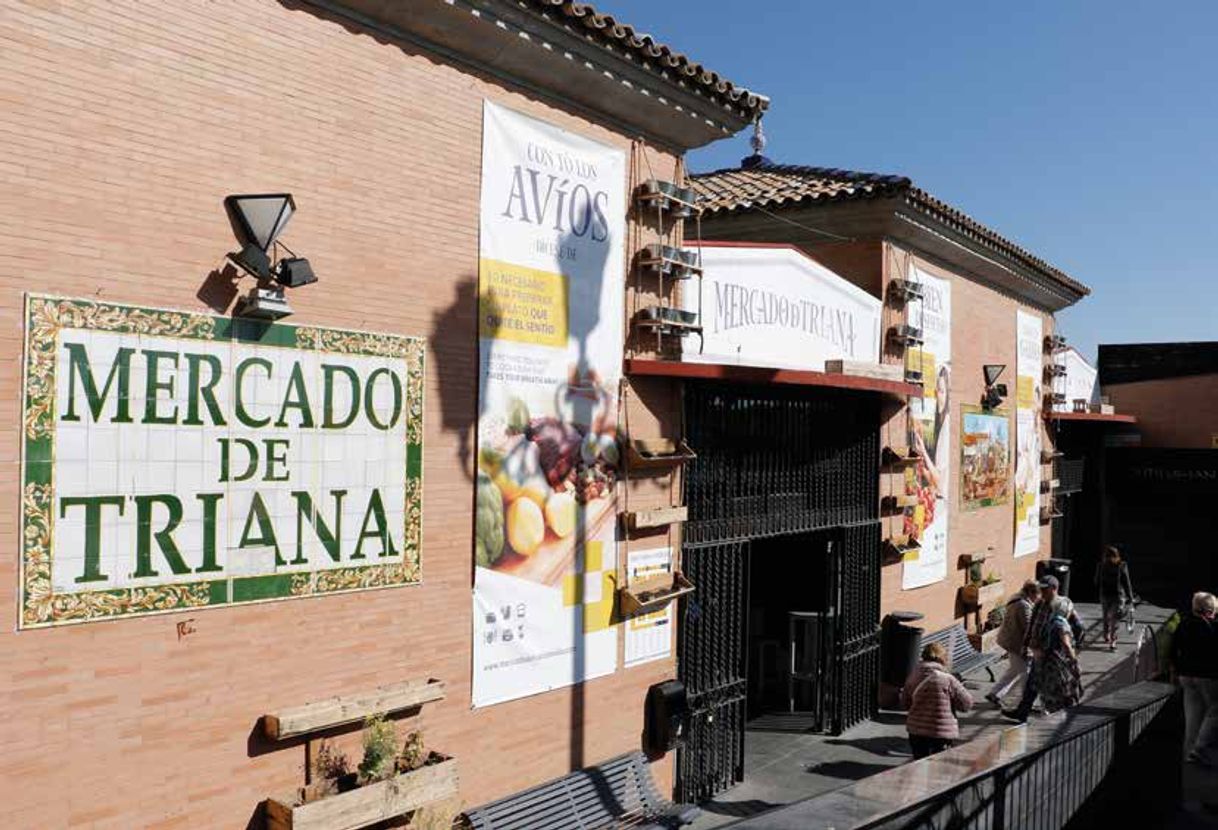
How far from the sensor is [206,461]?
568 cm

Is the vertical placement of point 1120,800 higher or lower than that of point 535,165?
lower

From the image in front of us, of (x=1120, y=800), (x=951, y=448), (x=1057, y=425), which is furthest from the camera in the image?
(x=1057, y=425)

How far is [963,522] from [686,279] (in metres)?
7.95

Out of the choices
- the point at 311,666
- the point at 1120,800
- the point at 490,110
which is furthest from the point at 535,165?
the point at 1120,800

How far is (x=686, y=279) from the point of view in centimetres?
924

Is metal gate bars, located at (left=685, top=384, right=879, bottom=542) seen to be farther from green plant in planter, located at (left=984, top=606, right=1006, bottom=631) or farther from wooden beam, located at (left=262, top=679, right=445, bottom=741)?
green plant in planter, located at (left=984, top=606, right=1006, bottom=631)

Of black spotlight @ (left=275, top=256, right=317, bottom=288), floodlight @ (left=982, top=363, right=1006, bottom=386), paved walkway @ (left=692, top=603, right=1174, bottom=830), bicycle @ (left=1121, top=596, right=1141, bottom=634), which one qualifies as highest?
floodlight @ (left=982, top=363, right=1006, bottom=386)

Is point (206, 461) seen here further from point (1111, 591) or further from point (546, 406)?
point (1111, 591)

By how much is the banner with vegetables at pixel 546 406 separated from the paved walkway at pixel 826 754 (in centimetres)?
232

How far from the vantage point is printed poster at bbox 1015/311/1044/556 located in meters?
17.3

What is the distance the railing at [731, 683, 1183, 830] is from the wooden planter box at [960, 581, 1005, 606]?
17.7ft

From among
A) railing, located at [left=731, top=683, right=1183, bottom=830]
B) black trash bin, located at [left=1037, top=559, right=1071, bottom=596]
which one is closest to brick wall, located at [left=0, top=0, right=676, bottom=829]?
railing, located at [left=731, top=683, right=1183, bottom=830]

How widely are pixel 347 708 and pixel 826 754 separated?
6.34 metres

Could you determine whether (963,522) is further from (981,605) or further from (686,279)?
(686,279)
